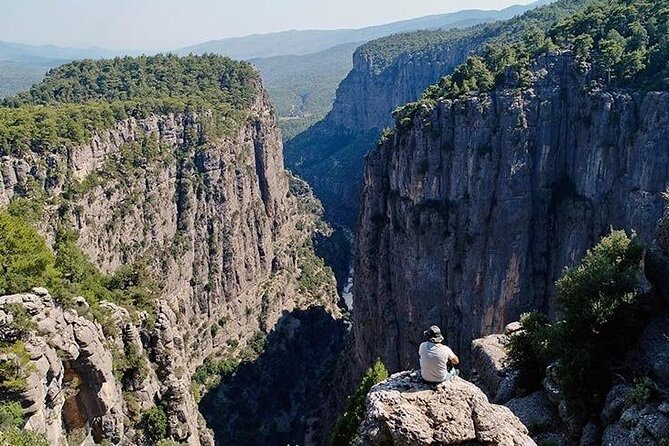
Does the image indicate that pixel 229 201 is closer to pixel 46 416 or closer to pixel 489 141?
pixel 489 141

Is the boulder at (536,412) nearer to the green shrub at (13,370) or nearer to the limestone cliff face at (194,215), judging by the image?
the green shrub at (13,370)

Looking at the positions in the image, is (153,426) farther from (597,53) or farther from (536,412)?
(597,53)

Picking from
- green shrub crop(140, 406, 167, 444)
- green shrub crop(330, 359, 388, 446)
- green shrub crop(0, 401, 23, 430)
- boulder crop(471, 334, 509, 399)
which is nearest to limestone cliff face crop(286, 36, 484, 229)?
green shrub crop(140, 406, 167, 444)

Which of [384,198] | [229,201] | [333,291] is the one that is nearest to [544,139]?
[384,198]

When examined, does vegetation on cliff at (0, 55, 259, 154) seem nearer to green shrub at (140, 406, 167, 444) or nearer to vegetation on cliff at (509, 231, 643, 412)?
green shrub at (140, 406, 167, 444)

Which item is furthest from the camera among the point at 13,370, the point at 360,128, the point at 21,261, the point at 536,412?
the point at 360,128

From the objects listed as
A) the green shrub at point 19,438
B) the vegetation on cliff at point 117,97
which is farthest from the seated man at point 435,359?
the vegetation on cliff at point 117,97

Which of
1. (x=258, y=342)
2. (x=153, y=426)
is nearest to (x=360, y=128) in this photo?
(x=258, y=342)
